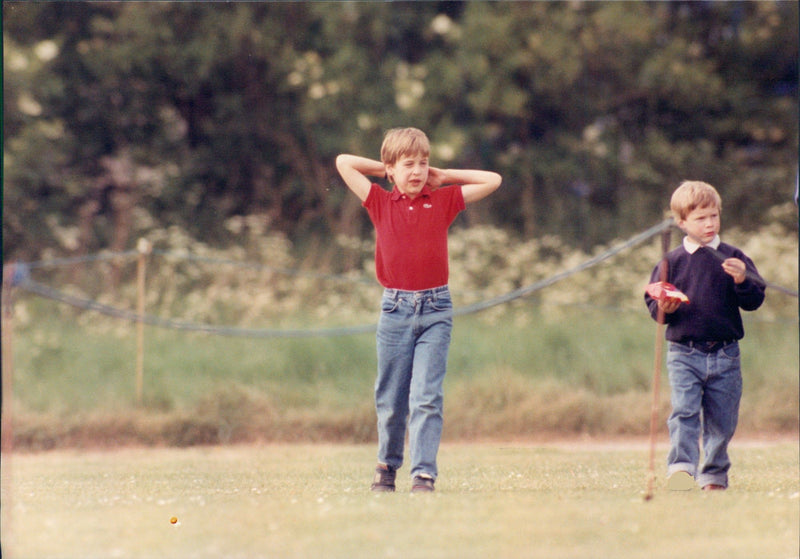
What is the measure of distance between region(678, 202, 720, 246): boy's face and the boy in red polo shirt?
0.91 m

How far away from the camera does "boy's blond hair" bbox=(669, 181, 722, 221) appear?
204 inches

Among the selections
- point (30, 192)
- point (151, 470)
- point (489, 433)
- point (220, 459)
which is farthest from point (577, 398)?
point (30, 192)

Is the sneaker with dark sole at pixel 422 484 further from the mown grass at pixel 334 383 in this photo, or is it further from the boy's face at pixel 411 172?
the mown grass at pixel 334 383

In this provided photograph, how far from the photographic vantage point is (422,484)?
4.88 meters

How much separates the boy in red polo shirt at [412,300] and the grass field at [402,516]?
0.24 metres

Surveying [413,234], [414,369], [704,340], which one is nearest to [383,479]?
[414,369]

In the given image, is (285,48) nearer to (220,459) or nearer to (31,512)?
(220,459)

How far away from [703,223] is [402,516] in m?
2.05

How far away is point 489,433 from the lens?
28.4 ft

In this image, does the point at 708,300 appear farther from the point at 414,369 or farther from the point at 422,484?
the point at 422,484

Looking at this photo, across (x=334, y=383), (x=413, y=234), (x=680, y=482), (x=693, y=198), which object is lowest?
(x=680, y=482)

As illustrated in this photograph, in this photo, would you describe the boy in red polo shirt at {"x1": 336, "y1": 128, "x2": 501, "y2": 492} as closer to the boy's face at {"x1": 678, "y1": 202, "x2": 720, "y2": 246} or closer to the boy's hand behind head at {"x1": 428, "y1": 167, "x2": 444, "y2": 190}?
the boy's hand behind head at {"x1": 428, "y1": 167, "x2": 444, "y2": 190}

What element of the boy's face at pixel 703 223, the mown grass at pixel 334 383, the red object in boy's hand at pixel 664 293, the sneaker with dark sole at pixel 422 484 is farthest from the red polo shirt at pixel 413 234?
the mown grass at pixel 334 383

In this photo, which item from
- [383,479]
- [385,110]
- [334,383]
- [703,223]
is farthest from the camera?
[385,110]
